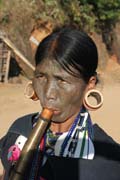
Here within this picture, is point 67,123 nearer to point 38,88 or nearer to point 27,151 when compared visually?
point 38,88

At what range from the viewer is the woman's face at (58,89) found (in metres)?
1.73

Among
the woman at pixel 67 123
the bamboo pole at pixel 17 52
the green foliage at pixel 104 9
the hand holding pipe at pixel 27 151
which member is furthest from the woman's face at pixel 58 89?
the green foliage at pixel 104 9

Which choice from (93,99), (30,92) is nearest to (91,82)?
(93,99)

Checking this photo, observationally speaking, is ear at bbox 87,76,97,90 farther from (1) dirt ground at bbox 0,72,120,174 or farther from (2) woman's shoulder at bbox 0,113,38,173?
(1) dirt ground at bbox 0,72,120,174

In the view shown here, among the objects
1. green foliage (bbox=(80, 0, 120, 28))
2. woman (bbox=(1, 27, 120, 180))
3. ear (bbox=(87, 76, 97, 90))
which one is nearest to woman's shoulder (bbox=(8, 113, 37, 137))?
woman (bbox=(1, 27, 120, 180))

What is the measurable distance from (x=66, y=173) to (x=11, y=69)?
1159 centimetres

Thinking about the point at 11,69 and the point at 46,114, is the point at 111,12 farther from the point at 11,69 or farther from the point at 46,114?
the point at 46,114

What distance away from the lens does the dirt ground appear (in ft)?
29.4

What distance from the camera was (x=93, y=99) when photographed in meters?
1.77

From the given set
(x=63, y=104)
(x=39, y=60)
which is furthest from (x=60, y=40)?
(x=63, y=104)

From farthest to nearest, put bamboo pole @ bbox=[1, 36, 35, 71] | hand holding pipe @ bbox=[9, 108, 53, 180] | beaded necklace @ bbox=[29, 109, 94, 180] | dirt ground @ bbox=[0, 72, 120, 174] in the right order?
bamboo pole @ bbox=[1, 36, 35, 71] < dirt ground @ bbox=[0, 72, 120, 174] < beaded necklace @ bbox=[29, 109, 94, 180] < hand holding pipe @ bbox=[9, 108, 53, 180]

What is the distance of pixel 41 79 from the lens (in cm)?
179

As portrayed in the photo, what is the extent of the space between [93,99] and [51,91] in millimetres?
153

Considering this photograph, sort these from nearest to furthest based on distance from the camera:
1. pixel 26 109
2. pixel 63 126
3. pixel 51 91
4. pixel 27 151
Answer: pixel 27 151 → pixel 51 91 → pixel 63 126 → pixel 26 109
